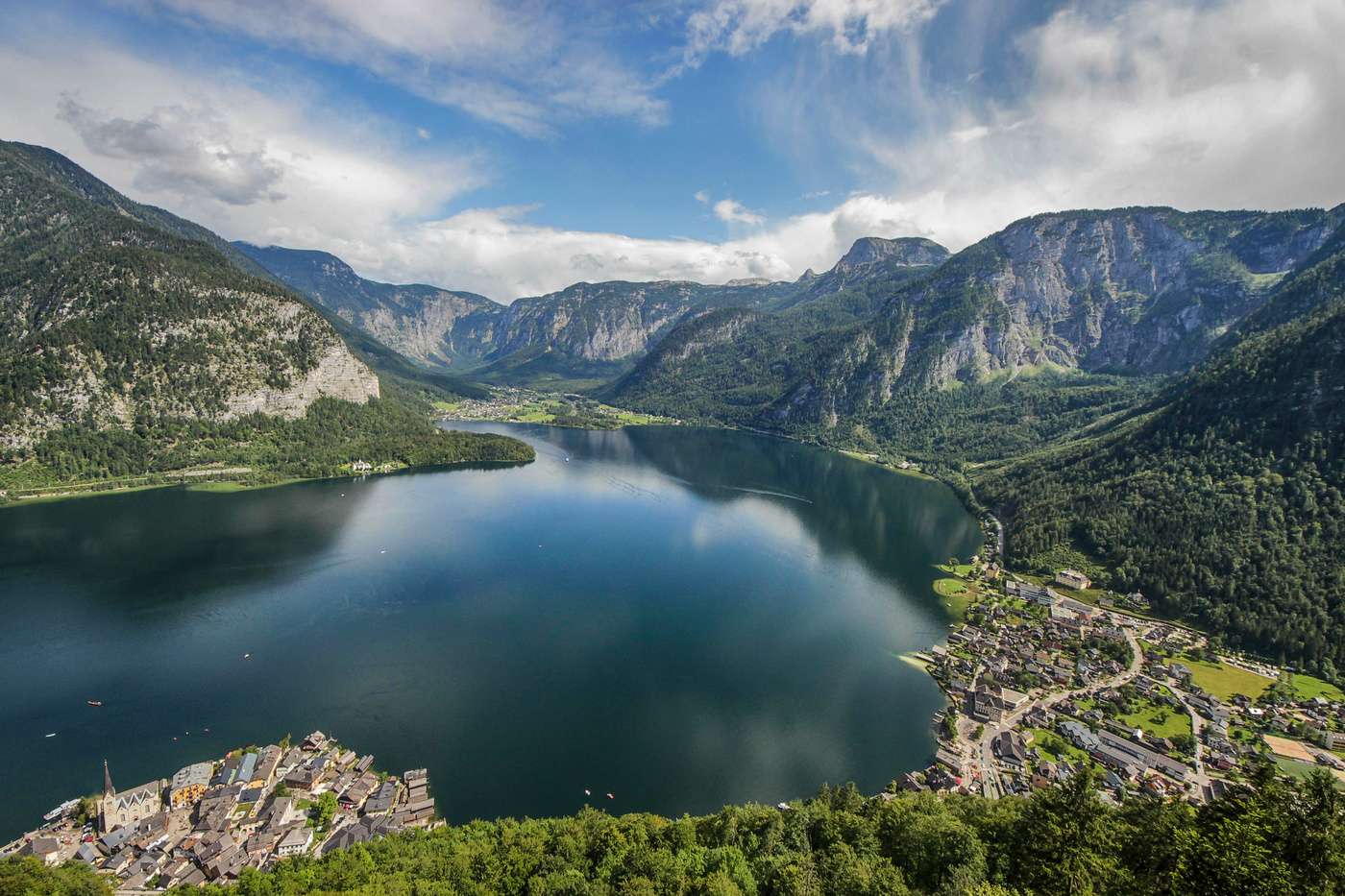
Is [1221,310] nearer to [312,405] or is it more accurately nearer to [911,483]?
[911,483]

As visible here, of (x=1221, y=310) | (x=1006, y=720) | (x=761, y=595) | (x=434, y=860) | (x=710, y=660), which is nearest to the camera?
(x=434, y=860)

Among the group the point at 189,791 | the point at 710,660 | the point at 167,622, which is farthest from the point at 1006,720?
the point at 167,622

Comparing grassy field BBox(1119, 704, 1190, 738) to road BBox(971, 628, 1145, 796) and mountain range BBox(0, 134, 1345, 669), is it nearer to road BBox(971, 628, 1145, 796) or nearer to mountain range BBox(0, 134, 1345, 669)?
road BBox(971, 628, 1145, 796)

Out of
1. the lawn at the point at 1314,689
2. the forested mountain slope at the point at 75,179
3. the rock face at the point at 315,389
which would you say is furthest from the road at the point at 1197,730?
the forested mountain slope at the point at 75,179

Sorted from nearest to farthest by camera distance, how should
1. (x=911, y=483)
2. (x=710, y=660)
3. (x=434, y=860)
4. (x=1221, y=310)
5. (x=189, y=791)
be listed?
1. (x=434, y=860)
2. (x=189, y=791)
3. (x=710, y=660)
4. (x=911, y=483)
5. (x=1221, y=310)

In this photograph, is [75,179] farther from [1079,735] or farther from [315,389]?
[1079,735]

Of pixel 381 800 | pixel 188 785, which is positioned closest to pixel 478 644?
pixel 381 800
